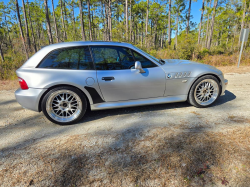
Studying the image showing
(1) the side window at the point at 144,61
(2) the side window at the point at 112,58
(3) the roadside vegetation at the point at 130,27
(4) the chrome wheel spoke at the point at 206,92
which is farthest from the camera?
(3) the roadside vegetation at the point at 130,27

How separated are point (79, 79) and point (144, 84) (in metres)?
1.27

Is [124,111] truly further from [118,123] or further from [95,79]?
[95,79]

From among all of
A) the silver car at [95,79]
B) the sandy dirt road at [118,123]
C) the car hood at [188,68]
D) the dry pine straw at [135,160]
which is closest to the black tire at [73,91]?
the silver car at [95,79]

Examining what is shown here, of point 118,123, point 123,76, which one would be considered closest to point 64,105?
Answer: point 118,123

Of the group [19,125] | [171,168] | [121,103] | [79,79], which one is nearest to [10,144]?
[19,125]

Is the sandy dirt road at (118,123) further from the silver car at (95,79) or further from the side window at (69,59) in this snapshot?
the side window at (69,59)

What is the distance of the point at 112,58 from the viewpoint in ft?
10.2

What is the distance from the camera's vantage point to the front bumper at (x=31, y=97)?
2762mm

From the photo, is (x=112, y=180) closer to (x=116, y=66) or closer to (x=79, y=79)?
(x=79, y=79)

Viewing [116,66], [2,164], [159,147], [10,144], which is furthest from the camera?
[116,66]

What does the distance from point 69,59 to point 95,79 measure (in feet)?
2.11

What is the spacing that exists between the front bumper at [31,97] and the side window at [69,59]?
48cm

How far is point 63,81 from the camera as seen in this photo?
2789 millimetres

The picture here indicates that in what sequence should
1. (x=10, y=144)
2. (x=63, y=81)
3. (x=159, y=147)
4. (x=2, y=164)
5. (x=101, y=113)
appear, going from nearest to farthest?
1. (x=2, y=164)
2. (x=159, y=147)
3. (x=10, y=144)
4. (x=63, y=81)
5. (x=101, y=113)
